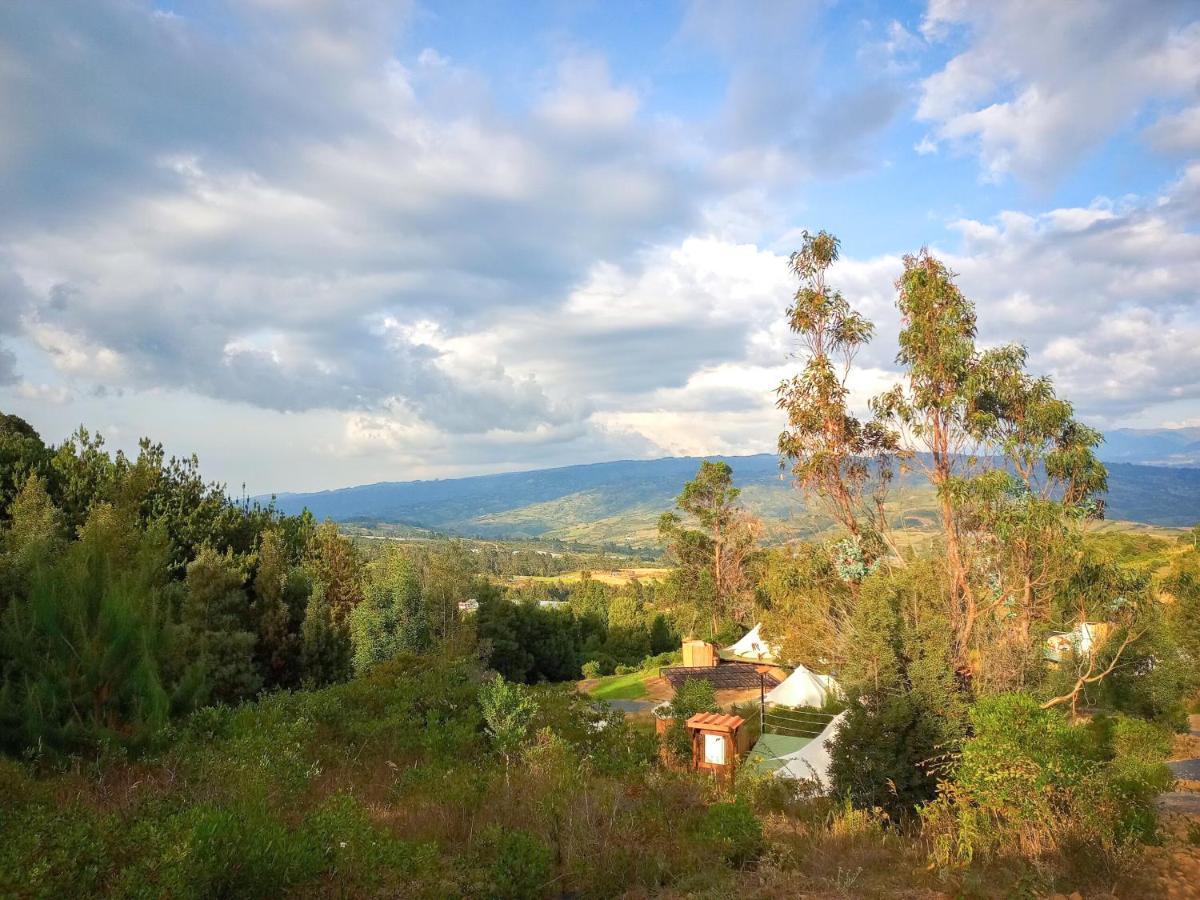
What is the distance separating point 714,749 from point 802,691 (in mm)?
13233

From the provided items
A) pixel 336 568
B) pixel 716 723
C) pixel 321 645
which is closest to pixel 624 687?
pixel 336 568

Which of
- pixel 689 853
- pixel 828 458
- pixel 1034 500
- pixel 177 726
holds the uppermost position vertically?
pixel 828 458

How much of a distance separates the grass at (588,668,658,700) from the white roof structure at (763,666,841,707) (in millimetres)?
8738

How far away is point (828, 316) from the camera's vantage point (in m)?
16.5

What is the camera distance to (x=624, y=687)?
113 feet

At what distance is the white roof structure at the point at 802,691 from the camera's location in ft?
78.2

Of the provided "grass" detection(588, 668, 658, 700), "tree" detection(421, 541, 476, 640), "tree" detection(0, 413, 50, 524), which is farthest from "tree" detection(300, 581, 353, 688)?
"grass" detection(588, 668, 658, 700)

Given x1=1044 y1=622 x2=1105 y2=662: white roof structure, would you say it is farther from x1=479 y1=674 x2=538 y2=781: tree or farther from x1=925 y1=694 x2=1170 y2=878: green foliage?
x1=479 y1=674 x2=538 y2=781: tree

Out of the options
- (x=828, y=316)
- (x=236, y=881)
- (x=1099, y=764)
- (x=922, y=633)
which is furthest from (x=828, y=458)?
(x=236, y=881)

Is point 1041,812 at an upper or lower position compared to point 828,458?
lower

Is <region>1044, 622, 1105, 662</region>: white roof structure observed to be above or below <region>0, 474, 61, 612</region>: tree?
below

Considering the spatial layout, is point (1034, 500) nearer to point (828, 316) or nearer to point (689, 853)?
point (828, 316)

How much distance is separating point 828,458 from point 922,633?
213 inches

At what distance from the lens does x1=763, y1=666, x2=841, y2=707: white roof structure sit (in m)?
23.8
